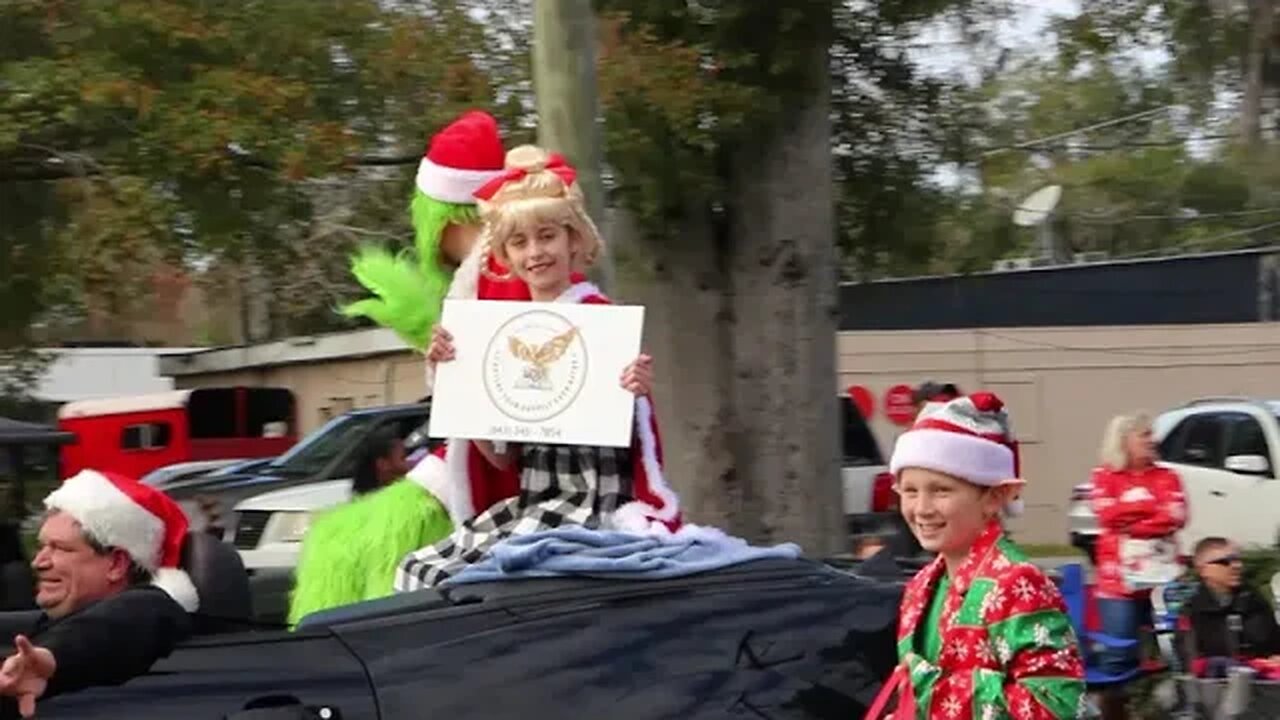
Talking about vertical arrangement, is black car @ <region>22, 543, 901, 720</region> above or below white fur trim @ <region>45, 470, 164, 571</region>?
below

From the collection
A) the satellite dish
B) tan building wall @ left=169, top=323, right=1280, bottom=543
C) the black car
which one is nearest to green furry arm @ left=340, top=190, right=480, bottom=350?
the black car

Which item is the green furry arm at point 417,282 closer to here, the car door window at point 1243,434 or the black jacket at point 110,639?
the black jacket at point 110,639

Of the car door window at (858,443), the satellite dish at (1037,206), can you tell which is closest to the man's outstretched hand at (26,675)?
the car door window at (858,443)

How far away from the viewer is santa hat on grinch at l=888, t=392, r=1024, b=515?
3324 millimetres

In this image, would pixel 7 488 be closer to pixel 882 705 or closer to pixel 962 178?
pixel 882 705

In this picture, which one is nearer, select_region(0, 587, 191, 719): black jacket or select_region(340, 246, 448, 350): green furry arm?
select_region(0, 587, 191, 719): black jacket

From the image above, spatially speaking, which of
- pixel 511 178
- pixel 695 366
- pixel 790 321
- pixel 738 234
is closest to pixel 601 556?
pixel 511 178

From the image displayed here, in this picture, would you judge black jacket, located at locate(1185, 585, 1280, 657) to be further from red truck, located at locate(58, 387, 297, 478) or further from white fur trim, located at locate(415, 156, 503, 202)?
red truck, located at locate(58, 387, 297, 478)

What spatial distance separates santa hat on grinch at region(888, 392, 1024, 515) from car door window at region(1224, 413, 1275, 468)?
13.3 metres

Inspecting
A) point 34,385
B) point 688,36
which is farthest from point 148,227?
point 34,385

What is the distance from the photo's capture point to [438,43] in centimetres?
1049

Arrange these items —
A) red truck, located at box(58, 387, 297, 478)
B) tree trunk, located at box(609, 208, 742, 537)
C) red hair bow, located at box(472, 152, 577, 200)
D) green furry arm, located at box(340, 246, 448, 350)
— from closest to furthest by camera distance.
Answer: red hair bow, located at box(472, 152, 577, 200), green furry arm, located at box(340, 246, 448, 350), tree trunk, located at box(609, 208, 742, 537), red truck, located at box(58, 387, 297, 478)

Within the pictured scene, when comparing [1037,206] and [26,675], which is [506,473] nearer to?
[26,675]

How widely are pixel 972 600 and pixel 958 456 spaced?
0.25 metres
